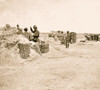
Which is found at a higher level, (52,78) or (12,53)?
(12,53)

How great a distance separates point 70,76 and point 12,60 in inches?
223

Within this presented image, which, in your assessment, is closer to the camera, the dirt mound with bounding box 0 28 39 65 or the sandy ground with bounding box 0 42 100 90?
the sandy ground with bounding box 0 42 100 90

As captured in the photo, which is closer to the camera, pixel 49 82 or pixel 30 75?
pixel 49 82

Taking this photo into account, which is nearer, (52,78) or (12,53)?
(52,78)

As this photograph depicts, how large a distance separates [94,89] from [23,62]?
22.3 feet

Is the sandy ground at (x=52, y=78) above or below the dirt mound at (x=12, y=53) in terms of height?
below

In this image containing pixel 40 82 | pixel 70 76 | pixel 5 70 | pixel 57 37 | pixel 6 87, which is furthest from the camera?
pixel 57 37

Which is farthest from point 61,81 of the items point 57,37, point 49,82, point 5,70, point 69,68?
point 57,37

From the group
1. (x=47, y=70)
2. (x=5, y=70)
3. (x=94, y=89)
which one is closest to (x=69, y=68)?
(x=47, y=70)

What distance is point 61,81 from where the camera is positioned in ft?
27.0

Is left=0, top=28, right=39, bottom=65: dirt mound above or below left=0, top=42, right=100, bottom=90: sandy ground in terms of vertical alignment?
above

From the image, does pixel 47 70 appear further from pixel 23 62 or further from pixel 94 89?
pixel 94 89

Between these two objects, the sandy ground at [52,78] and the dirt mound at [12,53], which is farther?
the dirt mound at [12,53]

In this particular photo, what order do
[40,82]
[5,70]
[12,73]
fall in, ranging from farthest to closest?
[5,70] → [12,73] → [40,82]
